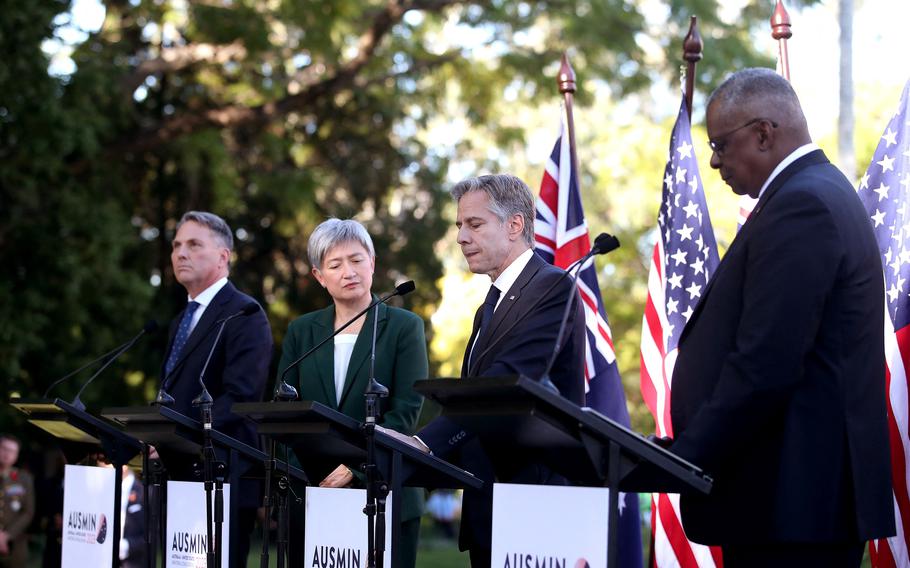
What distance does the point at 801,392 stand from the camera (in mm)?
3221

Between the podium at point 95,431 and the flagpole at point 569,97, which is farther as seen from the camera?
the flagpole at point 569,97

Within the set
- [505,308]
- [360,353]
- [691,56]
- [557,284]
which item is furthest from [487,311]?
[691,56]

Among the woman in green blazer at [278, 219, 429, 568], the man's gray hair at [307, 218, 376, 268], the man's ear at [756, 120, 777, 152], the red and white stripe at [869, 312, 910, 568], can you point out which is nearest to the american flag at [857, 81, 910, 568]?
the red and white stripe at [869, 312, 910, 568]

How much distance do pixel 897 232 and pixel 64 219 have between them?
11.1 metres

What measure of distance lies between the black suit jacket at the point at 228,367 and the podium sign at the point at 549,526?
239cm

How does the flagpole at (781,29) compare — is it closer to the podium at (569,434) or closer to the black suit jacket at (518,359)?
the black suit jacket at (518,359)

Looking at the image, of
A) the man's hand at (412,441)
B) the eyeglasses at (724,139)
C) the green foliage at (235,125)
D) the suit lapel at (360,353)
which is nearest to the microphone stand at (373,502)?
the man's hand at (412,441)

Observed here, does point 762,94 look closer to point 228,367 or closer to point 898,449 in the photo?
point 898,449

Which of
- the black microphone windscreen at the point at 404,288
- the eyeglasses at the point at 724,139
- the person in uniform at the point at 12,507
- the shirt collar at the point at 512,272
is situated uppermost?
the eyeglasses at the point at 724,139

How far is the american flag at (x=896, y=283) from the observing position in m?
4.75

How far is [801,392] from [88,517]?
3280 millimetres

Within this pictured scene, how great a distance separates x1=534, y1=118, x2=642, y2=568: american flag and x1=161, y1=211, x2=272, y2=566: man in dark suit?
160 cm

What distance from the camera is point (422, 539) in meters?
24.4

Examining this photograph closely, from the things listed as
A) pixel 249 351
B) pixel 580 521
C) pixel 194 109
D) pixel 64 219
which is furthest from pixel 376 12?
pixel 580 521
